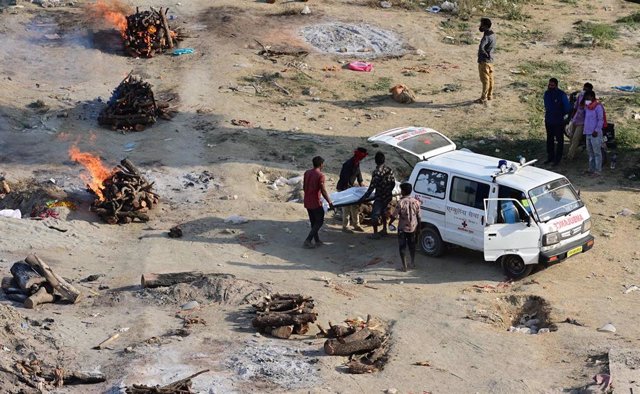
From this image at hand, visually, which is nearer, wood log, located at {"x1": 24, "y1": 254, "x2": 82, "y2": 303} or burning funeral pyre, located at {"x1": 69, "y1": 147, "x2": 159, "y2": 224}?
wood log, located at {"x1": 24, "y1": 254, "x2": 82, "y2": 303}

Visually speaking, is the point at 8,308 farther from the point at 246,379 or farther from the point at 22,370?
the point at 246,379

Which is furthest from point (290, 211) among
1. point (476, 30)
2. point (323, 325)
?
point (476, 30)

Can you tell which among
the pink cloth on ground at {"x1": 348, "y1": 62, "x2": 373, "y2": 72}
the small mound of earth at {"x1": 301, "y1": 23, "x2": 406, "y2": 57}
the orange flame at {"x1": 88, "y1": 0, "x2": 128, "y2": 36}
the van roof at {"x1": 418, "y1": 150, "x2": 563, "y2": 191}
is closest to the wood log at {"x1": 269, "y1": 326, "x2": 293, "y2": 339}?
the van roof at {"x1": 418, "y1": 150, "x2": 563, "y2": 191}

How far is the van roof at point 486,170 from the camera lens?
51.8ft

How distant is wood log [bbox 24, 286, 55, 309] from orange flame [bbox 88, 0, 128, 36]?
14.0 m

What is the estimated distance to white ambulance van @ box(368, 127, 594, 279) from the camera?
15.6m

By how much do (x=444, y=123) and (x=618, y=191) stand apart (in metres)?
4.65

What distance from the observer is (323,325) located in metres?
14.2

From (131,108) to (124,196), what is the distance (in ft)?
13.6

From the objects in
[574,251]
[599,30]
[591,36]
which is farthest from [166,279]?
[599,30]

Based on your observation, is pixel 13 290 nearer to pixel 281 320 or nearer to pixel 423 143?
pixel 281 320

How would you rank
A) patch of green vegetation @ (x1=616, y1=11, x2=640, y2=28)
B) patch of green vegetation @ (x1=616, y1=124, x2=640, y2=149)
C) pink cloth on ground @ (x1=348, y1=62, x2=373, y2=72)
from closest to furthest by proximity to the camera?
patch of green vegetation @ (x1=616, y1=124, x2=640, y2=149)
pink cloth on ground @ (x1=348, y1=62, x2=373, y2=72)
patch of green vegetation @ (x1=616, y1=11, x2=640, y2=28)

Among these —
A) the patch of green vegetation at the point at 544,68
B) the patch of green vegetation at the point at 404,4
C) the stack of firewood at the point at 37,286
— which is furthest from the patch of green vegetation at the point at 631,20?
the stack of firewood at the point at 37,286

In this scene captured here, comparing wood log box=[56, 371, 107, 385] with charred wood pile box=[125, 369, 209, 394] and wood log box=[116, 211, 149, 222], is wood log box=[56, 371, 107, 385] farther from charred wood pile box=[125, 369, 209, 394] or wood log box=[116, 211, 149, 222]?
wood log box=[116, 211, 149, 222]
